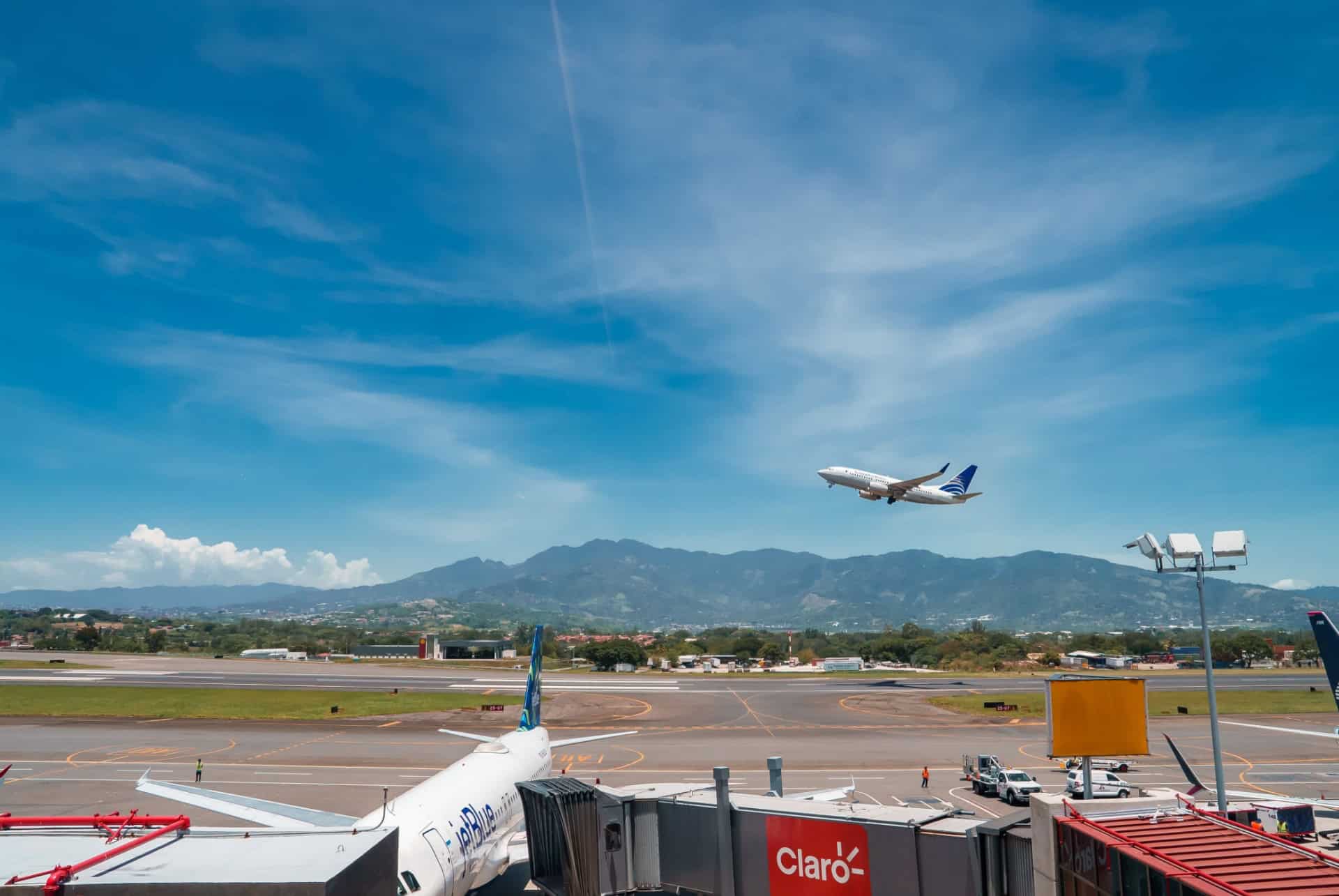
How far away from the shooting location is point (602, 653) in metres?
150

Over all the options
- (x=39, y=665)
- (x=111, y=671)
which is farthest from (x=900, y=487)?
(x=39, y=665)

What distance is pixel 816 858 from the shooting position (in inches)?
540

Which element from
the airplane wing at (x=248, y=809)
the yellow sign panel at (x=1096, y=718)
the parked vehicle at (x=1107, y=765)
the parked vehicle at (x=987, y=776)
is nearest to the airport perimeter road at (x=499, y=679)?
the parked vehicle at (x=1107, y=765)

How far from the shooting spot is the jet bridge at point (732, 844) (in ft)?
41.6

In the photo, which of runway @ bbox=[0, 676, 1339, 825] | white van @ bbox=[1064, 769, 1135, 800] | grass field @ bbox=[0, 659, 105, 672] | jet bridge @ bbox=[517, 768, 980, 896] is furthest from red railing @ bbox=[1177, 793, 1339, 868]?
grass field @ bbox=[0, 659, 105, 672]

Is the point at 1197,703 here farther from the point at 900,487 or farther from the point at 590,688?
the point at 590,688

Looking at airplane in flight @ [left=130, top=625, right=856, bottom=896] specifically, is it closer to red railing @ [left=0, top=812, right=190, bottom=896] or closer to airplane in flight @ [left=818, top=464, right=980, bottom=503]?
red railing @ [left=0, top=812, right=190, bottom=896]

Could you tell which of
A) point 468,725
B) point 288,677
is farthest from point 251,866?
point 288,677

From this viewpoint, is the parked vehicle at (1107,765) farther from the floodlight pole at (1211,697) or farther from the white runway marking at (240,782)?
the white runway marking at (240,782)

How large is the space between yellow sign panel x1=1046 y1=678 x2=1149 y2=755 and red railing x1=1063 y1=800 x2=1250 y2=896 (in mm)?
7868

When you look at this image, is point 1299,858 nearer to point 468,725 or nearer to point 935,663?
point 468,725

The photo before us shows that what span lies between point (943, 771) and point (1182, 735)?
28.8 m

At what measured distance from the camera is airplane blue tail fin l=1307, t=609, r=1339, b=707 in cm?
2781

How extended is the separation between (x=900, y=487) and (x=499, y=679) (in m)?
66.4
